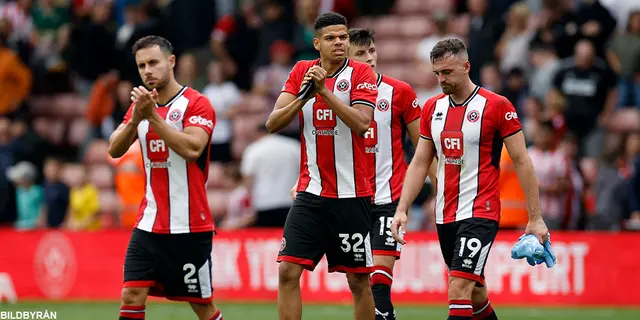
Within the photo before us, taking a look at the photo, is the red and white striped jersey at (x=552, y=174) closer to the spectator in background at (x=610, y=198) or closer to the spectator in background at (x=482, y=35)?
the spectator in background at (x=610, y=198)

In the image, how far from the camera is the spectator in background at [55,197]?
19891mm

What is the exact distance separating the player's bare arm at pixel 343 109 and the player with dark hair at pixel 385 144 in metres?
1.54

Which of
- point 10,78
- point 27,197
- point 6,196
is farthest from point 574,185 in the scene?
point 10,78

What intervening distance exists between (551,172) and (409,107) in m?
5.54

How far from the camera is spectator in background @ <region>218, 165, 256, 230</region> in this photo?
1809cm

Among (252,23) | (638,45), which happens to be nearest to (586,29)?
(638,45)

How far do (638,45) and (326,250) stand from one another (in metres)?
10.5

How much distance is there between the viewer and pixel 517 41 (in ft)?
64.2

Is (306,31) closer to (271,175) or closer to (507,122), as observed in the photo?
(271,175)

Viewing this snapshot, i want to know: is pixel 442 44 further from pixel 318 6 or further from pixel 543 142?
pixel 318 6

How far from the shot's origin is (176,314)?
15.5 m

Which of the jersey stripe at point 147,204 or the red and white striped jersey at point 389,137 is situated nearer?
the jersey stripe at point 147,204

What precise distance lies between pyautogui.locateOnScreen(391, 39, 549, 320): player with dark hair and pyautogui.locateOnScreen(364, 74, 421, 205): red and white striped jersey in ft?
3.20

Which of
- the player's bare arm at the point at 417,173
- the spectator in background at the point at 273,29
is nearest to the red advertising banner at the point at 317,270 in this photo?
the spectator in background at the point at 273,29
